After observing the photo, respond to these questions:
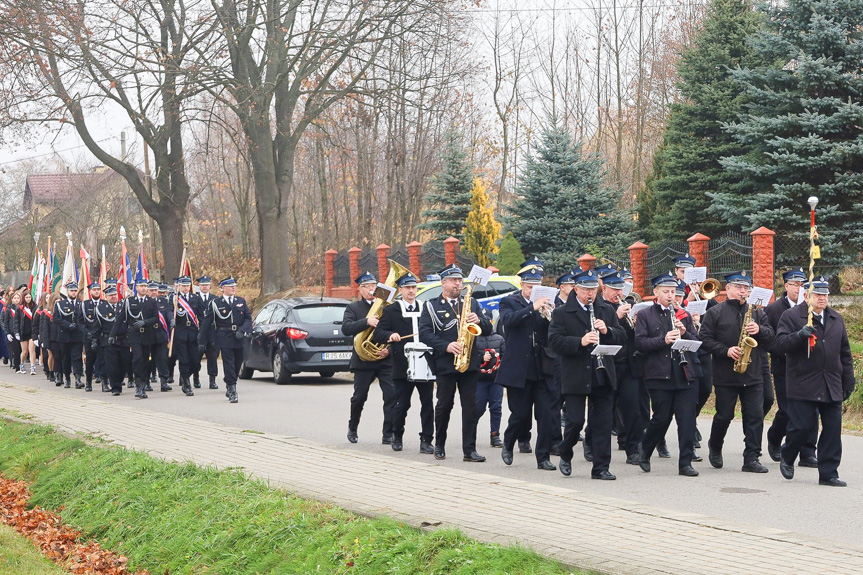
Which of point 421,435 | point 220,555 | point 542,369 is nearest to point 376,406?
point 421,435

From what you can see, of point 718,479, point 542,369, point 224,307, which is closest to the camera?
point 718,479

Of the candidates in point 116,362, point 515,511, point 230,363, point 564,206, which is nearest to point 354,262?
point 564,206

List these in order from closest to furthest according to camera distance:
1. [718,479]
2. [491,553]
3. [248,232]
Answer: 1. [491,553]
2. [718,479]
3. [248,232]

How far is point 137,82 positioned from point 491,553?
86.5 ft

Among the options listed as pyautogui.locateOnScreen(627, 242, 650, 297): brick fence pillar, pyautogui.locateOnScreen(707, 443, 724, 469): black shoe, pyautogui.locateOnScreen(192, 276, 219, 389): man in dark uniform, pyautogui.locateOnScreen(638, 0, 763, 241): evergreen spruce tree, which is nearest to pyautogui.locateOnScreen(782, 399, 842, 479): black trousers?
pyautogui.locateOnScreen(707, 443, 724, 469): black shoe

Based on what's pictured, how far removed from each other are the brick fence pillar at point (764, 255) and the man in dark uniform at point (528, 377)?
10.5 meters

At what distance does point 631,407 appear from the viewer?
11.8 metres

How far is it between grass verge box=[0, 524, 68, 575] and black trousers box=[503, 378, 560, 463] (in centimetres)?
469

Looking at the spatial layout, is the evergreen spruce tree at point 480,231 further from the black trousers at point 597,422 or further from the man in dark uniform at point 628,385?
the black trousers at point 597,422

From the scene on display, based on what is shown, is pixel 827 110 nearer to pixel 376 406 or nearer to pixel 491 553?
pixel 376 406

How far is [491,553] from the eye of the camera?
21.8 ft

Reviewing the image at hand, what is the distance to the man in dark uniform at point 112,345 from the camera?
1991cm

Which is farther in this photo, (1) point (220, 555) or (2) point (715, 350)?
(2) point (715, 350)

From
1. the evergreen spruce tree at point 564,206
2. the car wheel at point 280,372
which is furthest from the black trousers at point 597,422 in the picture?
the evergreen spruce tree at point 564,206
